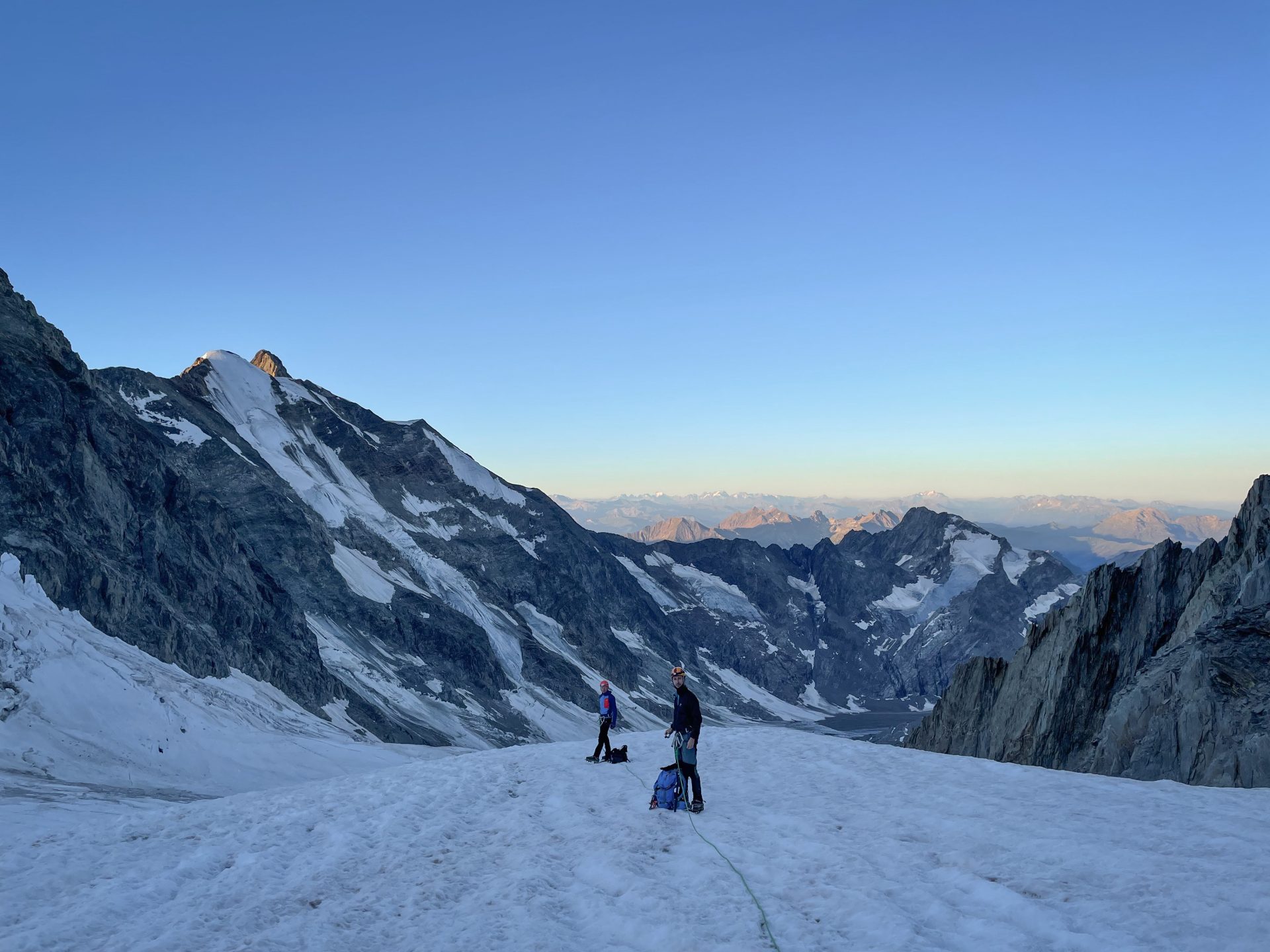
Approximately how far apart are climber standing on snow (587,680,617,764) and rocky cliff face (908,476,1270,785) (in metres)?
16.0

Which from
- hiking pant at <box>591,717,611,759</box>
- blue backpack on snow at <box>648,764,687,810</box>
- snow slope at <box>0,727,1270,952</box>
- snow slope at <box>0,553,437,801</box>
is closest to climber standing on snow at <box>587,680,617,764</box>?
hiking pant at <box>591,717,611,759</box>

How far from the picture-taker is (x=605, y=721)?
24141 millimetres

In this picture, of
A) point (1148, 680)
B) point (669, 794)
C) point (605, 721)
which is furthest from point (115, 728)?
point (1148, 680)

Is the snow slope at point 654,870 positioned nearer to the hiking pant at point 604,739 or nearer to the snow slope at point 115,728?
the hiking pant at point 604,739

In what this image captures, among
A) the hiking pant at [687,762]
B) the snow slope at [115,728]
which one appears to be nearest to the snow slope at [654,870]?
the hiking pant at [687,762]

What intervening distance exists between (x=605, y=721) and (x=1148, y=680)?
19.3 meters

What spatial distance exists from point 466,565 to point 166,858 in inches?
7103

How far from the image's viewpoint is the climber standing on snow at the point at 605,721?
76.5 ft

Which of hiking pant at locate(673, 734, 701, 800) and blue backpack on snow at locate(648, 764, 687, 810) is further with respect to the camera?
blue backpack on snow at locate(648, 764, 687, 810)

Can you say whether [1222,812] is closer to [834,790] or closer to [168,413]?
[834,790]

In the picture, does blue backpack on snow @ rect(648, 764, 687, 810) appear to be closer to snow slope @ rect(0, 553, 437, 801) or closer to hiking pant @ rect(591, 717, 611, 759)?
hiking pant @ rect(591, 717, 611, 759)

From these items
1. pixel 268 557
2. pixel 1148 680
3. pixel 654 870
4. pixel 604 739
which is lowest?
pixel 268 557

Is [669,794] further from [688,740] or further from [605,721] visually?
[605,721]

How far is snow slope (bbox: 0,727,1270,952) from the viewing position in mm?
10883
